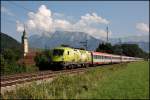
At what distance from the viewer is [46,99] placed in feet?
47.7

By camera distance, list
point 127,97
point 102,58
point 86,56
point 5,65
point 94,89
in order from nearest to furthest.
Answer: point 127,97, point 94,89, point 5,65, point 86,56, point 102,58

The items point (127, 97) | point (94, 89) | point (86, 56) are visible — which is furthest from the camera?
point (86, 56)

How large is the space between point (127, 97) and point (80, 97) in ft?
7.10

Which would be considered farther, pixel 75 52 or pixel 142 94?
pixel 75 52

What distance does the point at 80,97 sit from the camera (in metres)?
15.4

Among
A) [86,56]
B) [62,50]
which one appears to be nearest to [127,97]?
[62,50]

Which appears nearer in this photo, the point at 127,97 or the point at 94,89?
the point at 127,97

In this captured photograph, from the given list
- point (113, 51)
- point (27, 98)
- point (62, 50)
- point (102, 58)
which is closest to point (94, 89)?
point (27, 98)

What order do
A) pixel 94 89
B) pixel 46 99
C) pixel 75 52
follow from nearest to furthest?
pixel 46 99 < pixel 94 89 < pixel 75 52

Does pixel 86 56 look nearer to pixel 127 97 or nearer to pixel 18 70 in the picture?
pixel 18 70

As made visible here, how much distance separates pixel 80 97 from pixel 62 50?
101ft

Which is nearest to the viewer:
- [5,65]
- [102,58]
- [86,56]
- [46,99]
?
[46,99]

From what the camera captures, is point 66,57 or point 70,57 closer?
point 66,57

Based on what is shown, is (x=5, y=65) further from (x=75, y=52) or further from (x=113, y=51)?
(x=113, y=51)
